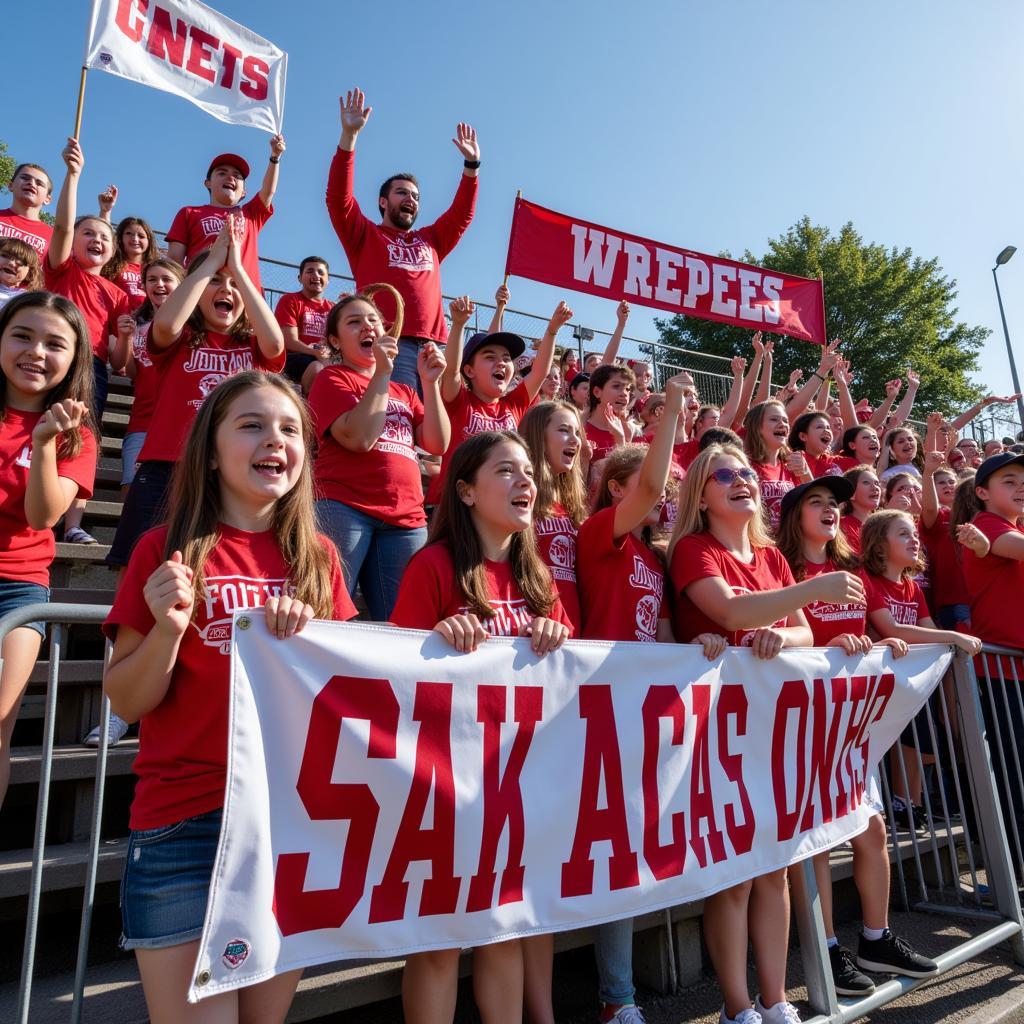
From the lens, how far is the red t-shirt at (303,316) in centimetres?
693

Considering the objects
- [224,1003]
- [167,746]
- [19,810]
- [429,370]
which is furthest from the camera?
[429,370]

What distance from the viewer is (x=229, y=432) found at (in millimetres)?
2230

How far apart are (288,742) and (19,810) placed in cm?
182

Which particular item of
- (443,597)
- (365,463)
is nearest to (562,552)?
(443,597)

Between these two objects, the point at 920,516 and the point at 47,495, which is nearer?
the point at 47,495

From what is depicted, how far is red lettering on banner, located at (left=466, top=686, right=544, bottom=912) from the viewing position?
2.29 metres

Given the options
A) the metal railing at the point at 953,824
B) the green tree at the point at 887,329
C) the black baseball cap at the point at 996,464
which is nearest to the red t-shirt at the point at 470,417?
the metal railing at the point at 953,824

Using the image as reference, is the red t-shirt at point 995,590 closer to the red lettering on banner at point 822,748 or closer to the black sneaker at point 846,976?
the red lettering on banner at point 822,748

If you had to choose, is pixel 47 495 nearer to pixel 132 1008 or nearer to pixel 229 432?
pixel 229 432

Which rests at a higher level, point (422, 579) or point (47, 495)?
point (47, 495)

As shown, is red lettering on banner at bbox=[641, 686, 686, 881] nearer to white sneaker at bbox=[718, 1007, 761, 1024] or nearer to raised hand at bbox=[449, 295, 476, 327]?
white sneaker at bbox=[718, 1007, 761, 1024]

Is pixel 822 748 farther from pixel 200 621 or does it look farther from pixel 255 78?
pixel 255 78

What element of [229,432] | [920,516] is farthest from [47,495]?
[920,516]

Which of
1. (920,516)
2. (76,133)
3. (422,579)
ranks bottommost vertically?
(422,579)
